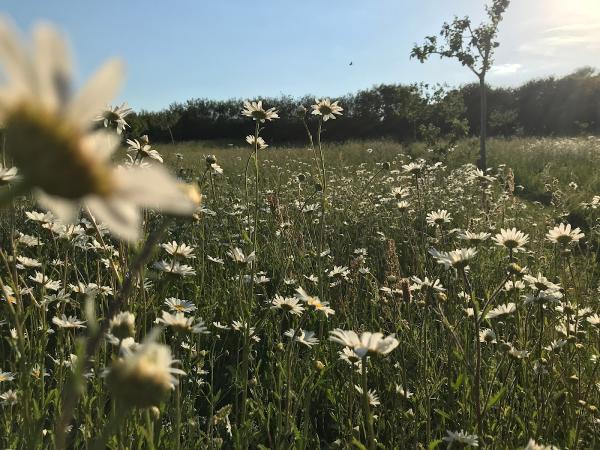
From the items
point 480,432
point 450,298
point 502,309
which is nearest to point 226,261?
point 450,298

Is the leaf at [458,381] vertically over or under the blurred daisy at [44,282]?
under

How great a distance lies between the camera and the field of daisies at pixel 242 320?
39 cm

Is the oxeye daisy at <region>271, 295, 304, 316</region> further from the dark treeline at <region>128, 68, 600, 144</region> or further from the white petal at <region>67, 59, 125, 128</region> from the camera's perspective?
the dark treeline at <region>128, 68, 600, 144</region>

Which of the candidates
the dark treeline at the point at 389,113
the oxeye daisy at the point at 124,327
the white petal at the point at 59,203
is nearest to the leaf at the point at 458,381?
the oxeye daisy at the point at 124,327

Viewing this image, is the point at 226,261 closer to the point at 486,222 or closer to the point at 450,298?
the point at 450,298

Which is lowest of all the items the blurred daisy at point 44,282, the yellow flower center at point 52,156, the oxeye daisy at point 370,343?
the oxeye daisy at point 370,343

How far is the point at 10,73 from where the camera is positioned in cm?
37

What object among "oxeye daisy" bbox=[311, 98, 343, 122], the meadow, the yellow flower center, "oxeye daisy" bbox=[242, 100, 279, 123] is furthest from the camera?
"oxeye daisy" bbox=[311, 98, 343, 122]

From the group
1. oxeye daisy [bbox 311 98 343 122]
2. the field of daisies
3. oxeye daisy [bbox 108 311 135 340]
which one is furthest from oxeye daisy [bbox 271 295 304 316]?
oxeye daisy [bbox 311 98 343 122]

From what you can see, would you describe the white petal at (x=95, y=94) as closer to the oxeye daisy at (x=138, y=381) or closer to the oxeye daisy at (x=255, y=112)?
the oxeye daisy at (x=138, y=381)

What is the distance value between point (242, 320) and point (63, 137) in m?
1.52

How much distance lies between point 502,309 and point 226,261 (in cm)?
181

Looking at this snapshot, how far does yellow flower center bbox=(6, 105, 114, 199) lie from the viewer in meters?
0.36

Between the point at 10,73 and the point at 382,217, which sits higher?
the point at 10,73
